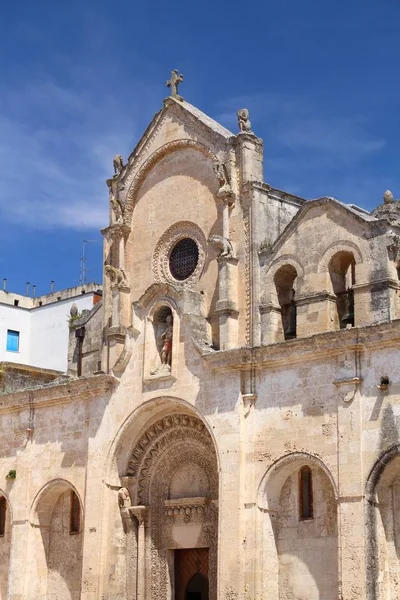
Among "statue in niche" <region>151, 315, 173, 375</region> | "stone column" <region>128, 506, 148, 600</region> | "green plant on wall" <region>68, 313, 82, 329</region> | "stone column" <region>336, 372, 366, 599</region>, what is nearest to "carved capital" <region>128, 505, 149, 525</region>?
"stone column" <region>128, 506, 148, 600</region>

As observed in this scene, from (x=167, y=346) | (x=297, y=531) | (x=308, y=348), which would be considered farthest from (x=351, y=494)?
(x=167, y=346)

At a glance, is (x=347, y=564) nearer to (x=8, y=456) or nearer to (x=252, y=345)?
(x=252, y=345)

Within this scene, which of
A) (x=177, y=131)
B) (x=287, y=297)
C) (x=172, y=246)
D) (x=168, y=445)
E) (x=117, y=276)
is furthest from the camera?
(x=117, y=276)

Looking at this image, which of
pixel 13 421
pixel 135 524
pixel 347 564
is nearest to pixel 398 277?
pixel 347 564

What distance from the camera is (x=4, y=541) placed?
92.9 ft

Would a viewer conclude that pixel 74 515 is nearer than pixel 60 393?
No

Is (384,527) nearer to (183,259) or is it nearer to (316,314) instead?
(316,314)

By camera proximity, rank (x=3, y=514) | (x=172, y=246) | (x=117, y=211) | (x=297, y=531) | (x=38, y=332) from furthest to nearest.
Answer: (x=38, y=332) < (x=3, y=514) < (x=117, y=211) < (x=172, y=246) < (x=297, y=531)

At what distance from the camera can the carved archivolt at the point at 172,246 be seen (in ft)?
84.5

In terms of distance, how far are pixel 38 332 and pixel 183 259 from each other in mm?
14899

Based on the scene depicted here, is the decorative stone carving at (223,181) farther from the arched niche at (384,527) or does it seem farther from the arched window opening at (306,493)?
the arched niche at (384,527)

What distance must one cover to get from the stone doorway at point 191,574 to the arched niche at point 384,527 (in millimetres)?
5191

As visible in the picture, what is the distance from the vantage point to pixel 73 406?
88.5 ft

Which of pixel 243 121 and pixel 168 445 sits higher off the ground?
pixel 243 121
